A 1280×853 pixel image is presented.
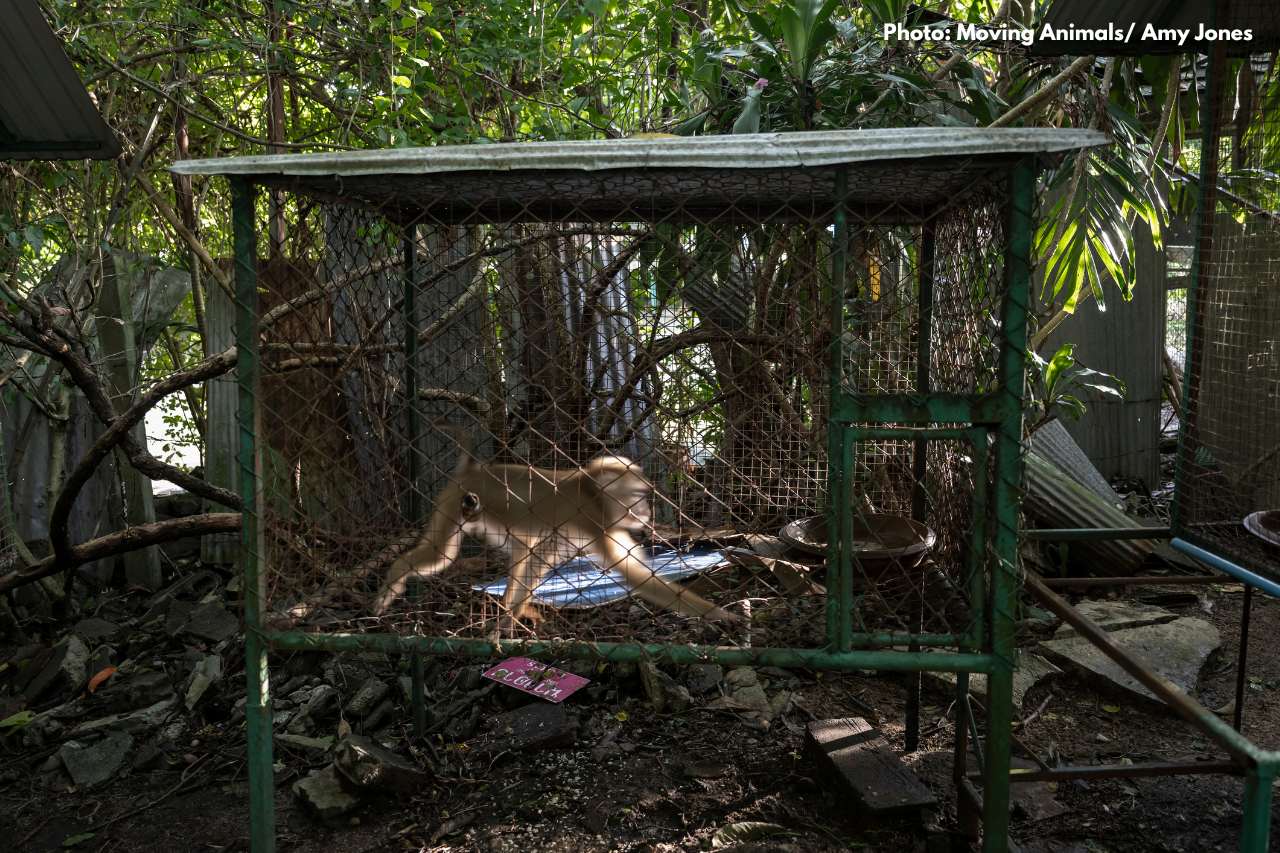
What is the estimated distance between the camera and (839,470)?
92.7 inches

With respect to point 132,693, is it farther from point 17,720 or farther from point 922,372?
point 922,372

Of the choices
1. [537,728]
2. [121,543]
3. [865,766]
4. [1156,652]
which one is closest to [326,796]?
[537,728]

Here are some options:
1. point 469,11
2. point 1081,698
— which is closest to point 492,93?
point 469,11

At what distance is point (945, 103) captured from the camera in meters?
4.10

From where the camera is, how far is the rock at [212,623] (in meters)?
4.57

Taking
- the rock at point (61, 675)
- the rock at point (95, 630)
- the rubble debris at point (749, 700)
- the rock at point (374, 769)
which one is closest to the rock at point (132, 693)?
the rock at point (61, 675)

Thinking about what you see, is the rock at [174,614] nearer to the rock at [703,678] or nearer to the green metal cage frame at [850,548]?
the green metal cage frame at [850,548]

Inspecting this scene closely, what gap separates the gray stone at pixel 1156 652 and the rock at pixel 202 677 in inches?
149

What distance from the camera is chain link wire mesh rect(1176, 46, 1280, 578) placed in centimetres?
294

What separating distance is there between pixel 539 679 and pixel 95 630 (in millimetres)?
2374

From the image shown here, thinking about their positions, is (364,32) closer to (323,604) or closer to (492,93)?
(492,93)

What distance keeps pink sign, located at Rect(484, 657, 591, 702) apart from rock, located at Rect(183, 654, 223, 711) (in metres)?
1.22

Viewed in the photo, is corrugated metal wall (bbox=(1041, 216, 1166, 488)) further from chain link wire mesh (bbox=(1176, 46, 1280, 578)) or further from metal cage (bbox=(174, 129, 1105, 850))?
chain link wire mesh (bbox=(1176, 46, 1280, 578))

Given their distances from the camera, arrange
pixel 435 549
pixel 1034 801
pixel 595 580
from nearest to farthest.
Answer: pixel 595 580 → pixel 1034 801 → pixel 435 549
